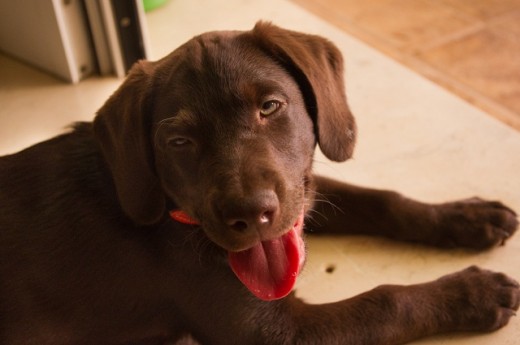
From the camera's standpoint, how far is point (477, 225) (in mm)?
2492

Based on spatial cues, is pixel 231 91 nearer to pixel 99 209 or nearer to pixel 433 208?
pixel 99 209

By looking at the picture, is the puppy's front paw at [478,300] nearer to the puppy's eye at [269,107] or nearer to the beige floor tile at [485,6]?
the puppy's eye at [269,107]

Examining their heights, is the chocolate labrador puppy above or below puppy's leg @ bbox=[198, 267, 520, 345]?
above

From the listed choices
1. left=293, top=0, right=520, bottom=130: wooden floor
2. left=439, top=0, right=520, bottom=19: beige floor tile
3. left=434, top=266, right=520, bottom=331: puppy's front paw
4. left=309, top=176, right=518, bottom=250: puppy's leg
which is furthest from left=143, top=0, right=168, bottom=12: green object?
left=434, top=266, right=520, bottom=331: puppy's front paw

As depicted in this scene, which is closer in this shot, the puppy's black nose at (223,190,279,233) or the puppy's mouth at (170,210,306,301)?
the puppy's black nose at (223,190,279,233)

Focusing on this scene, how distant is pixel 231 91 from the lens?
1849mm

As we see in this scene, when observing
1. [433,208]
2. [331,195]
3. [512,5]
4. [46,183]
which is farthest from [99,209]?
[512,5]

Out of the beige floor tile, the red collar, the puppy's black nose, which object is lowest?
the beige floor tile

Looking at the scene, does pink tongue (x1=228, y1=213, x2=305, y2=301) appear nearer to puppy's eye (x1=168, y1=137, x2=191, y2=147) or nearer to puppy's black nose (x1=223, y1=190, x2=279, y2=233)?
puppy's black nose (x1=223, y1=190, x2=279, y2=233)

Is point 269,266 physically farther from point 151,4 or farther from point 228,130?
point 151,4

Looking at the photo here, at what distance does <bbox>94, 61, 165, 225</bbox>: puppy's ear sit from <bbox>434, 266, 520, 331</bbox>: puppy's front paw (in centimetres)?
103

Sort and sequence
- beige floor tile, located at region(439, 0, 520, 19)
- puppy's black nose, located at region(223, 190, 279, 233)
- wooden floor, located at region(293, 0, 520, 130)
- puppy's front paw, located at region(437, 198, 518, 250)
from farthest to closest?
1. beige floor tile, located at region(439, 0, 520, 19)
2. wooden floor, located at region(293, 0, 520, 130)
3. puppy's front paw, located at region(437, 198, 518, 250)
4. puppy's black nose, located at region(223, 190, 279, 233)

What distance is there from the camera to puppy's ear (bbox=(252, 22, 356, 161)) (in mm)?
2002

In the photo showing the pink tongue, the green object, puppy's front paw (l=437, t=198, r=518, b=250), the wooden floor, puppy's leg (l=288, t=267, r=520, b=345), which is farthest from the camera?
the green object
